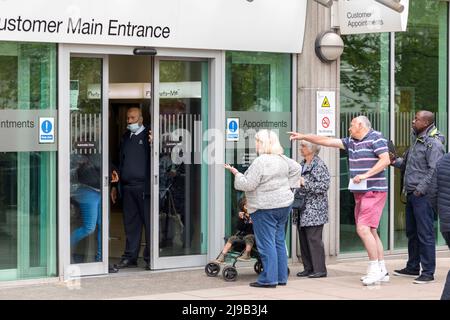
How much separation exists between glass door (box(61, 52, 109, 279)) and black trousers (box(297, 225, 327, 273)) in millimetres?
2258

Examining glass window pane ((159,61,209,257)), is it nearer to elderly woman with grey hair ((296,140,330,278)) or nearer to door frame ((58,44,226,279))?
door frame ((58,44,226,279))

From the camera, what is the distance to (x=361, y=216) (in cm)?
1080

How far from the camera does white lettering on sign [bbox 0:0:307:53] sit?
34.4 feet

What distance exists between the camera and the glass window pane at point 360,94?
43.2ft

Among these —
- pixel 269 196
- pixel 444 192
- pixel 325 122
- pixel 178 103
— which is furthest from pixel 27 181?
pixel 444 192

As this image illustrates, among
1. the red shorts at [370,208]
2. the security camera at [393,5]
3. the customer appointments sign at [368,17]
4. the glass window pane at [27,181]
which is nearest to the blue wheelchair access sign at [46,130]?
the glass window pane at [27,181]

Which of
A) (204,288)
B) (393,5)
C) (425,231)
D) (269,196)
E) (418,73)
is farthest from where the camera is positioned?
(418,73)

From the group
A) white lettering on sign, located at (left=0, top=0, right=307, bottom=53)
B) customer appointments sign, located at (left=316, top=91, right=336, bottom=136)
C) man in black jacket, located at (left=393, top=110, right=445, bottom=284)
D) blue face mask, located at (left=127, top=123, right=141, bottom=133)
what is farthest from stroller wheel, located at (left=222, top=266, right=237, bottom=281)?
white lettering on sign, located at (left=0, top=0, right=307, bottom=53)

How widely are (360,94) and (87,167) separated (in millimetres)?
4065

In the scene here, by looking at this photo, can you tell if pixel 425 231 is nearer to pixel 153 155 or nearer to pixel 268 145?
pixel 268 145

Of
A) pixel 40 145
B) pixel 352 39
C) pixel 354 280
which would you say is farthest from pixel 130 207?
pixel 352 39

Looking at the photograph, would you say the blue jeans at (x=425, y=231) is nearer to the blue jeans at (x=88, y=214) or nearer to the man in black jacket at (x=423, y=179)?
the man in black jacket at (x=423, y=179)

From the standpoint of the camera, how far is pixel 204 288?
34.8 feet

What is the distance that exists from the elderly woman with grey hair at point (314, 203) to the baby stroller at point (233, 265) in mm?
611
